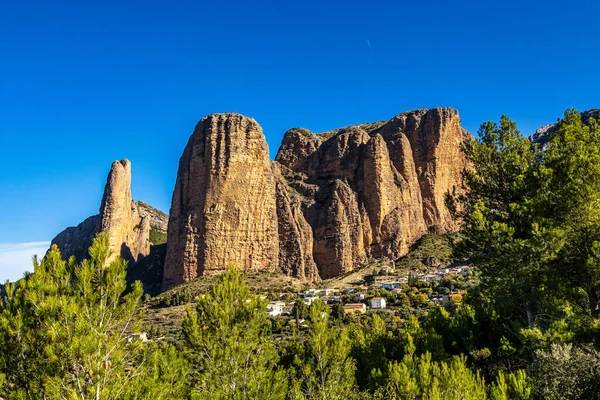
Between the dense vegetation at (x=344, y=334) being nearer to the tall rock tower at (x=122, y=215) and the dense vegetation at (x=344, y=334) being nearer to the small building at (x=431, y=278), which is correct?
the small building at (x=431, y=278)

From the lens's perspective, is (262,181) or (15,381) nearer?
(15,381)

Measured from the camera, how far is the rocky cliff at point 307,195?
2938 inches

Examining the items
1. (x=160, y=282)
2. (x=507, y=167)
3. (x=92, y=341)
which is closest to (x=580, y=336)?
(x=507, y=167)

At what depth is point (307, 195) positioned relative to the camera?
9169 cm

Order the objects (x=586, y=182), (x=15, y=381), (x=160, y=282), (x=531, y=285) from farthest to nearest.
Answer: (x=160, y=282) < (x=531, y=285) < (x=586, y=182) < (x=15, y=381)

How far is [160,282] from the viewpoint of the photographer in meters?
85.0

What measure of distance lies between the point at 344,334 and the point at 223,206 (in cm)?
6039

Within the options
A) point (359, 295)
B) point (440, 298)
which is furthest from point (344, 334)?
point (359, 295)

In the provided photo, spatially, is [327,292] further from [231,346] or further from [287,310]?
[231,346]

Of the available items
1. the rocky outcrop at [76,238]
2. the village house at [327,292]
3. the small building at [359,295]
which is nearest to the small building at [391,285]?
the small building at [359,295]

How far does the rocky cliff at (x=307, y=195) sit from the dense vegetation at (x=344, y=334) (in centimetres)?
5816

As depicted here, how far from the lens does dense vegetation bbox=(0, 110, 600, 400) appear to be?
1008 centimetres

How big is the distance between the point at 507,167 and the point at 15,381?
1675cm

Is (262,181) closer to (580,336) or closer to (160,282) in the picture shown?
(160,282)
